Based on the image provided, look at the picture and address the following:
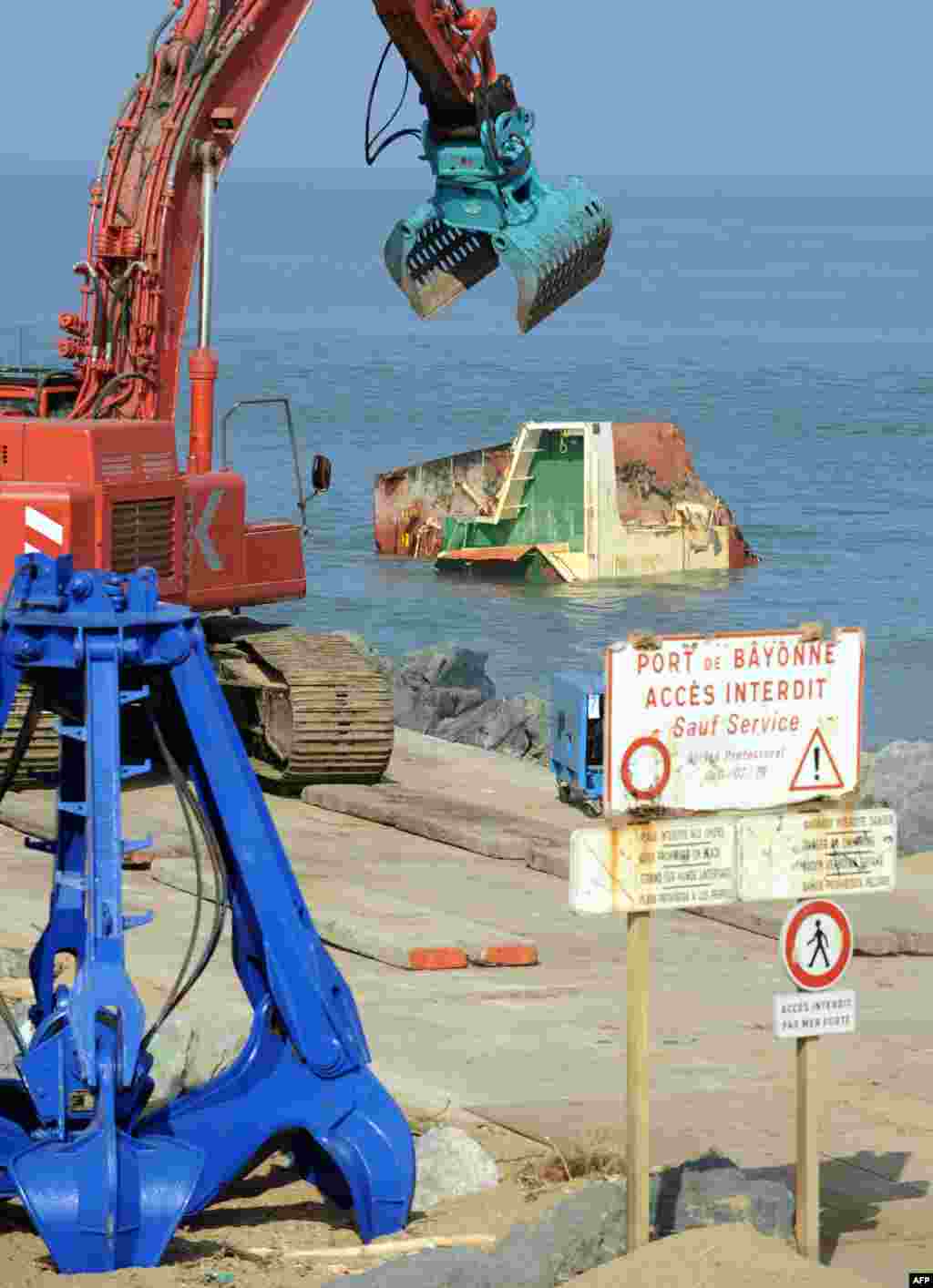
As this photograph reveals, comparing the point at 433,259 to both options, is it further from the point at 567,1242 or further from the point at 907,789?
the point at 567,1242

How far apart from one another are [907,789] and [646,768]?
13.7 metres

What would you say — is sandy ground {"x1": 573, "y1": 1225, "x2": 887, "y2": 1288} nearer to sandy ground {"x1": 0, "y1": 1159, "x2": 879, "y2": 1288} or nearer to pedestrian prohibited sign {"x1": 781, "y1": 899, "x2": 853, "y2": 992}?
sandy ground {"x1": 0, "y1": 1159, "x2": 879, "y2": 1288}

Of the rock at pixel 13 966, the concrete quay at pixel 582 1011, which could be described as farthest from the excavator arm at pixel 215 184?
the rock at pixel 13 966

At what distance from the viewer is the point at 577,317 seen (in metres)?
142

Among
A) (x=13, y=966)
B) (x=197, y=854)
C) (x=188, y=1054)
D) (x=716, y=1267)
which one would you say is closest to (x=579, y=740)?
(x=13, y=966)

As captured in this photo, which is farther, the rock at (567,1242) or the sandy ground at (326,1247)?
the rock at (567,1242)

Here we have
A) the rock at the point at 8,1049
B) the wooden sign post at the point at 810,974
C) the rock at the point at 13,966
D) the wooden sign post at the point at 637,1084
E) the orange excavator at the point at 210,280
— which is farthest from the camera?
the orange excavator at the point at 210,280

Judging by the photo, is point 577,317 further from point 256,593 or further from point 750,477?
point 256,593

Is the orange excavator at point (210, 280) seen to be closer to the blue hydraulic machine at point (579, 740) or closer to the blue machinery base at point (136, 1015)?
the blue hydraulic machine at point (579, 740)

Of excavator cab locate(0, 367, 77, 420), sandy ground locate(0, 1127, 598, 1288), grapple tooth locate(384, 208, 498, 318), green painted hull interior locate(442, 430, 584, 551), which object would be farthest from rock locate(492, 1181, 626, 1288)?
green painted hull interior locate(442, 430, 584, 551)

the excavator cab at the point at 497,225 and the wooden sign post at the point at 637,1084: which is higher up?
the excavator cab at the point at 497,225

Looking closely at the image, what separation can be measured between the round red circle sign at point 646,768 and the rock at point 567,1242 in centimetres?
136

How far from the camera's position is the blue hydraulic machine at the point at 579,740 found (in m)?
21.4

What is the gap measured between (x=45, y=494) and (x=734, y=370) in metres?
88.3
